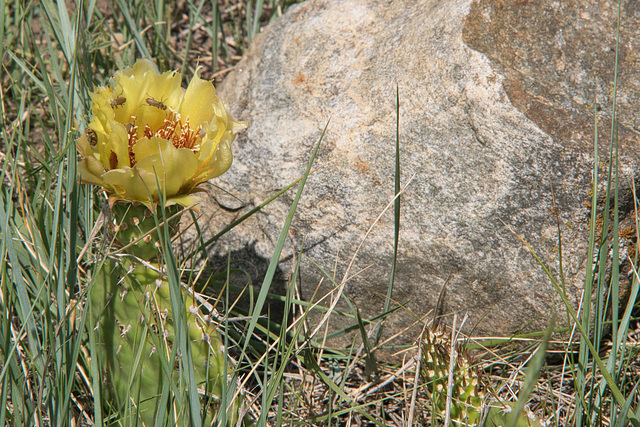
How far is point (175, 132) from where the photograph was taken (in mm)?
1177

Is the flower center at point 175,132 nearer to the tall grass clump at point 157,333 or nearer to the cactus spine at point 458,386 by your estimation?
the tall grass clump at point 157,333

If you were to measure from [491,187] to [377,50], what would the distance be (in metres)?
0.56

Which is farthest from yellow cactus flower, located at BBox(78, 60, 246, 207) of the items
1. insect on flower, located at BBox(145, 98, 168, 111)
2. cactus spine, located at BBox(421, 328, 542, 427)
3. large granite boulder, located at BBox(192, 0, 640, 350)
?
cactus spine, located at BBox(421, 328, 542, 427)

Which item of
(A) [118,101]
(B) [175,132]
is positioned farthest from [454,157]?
(A) [118,101]

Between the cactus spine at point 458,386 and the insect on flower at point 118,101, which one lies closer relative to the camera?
the insect on flower at point 118,101

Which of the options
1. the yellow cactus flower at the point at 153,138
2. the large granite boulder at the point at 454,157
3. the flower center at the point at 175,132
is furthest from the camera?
the large granite boulder at the point at 454,157

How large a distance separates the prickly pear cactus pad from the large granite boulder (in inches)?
17.8

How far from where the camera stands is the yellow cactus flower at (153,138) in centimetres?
103

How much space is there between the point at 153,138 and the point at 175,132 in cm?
17

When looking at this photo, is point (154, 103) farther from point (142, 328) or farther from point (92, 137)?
point (142, 328)

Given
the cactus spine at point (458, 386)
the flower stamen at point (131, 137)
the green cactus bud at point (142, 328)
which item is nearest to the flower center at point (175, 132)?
the flower stamen at point (131, 137)

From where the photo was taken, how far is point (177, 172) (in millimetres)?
1054

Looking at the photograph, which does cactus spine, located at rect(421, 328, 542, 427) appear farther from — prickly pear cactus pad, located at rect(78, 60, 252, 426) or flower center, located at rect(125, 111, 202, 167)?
flower center, located at rect(125, 111, 202, 167)

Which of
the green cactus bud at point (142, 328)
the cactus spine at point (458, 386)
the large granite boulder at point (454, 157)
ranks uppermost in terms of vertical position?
the large granite boulder at point (454, 157)
